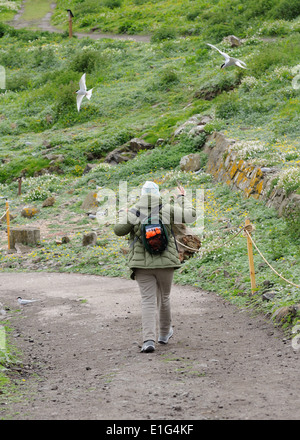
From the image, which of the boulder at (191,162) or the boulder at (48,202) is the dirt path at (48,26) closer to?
the boulder at (191,162)

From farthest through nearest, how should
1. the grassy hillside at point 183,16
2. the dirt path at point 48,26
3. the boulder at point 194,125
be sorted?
the dirt path at point 48,26 → the grassy hillside at point 183,16 → the boulder at point 194,125

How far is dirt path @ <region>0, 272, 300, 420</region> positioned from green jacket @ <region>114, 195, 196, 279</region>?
0.89 meters

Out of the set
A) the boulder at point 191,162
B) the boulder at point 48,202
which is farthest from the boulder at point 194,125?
the boulder at point 48,202

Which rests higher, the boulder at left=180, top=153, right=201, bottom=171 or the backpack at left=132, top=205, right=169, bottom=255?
the backpack at left=132, top=205, right=169, bottom=255

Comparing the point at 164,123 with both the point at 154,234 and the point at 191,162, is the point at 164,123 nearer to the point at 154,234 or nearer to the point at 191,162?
the point at 191,162

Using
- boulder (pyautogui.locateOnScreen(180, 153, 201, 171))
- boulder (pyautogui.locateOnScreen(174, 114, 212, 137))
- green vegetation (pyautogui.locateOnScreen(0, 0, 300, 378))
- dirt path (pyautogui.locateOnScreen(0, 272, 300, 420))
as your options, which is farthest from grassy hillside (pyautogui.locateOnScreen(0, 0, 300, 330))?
dirt path (pyautogui.locateOnScreen(0, 272, 300, 420))

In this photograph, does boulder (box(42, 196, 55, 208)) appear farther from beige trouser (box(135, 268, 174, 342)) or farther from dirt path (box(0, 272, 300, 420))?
beige trouser (box(135, 268, 174, 342))

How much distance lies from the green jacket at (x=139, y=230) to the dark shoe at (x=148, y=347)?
70 cm

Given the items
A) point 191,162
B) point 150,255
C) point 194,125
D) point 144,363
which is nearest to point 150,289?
point 150,255

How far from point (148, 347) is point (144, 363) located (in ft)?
1.33

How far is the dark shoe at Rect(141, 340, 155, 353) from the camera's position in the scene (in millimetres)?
5762

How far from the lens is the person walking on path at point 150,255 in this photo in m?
5.79

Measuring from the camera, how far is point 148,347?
5.76m
